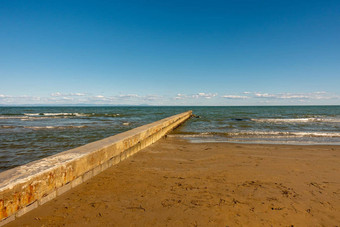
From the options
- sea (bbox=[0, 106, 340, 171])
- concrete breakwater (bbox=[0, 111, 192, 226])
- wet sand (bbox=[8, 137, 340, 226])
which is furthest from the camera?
sea (bbox=[0, 106, 340, 171])

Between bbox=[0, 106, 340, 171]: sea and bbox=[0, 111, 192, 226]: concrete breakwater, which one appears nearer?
bbox=[0, 111, 192, 226]: concrete breakwater

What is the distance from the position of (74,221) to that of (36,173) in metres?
0.79

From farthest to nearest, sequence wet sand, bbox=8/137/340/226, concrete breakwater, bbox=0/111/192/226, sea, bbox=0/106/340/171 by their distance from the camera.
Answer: sea, bbox=0/106/340/171, wet sand, bbox=8/137/340/226, concrete breakwater, bbox=0/111/192/226

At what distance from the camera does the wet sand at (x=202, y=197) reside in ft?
8.80

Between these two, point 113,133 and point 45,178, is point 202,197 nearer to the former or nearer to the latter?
point 45,178

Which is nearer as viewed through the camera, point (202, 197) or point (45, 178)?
point (45, 178)

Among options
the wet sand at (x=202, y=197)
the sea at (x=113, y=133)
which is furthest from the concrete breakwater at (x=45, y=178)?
the sea at (x=113, y=133)

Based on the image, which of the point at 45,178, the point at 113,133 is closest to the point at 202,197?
the point at 45,178

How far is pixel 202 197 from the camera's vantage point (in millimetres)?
3359

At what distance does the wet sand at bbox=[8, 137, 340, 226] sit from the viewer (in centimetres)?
268

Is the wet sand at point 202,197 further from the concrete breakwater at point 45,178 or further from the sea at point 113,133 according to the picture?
the sea at point 113,133

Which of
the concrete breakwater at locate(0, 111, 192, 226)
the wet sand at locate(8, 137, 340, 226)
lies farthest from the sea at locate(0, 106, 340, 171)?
the wet sand at locate(8, 137, 340, 226)

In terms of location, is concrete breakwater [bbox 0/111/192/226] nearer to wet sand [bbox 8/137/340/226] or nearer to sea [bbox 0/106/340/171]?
wet sand [bbox 8/137/340/226]

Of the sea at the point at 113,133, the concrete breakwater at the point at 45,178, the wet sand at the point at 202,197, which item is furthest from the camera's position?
the sea at the point at 113,133
